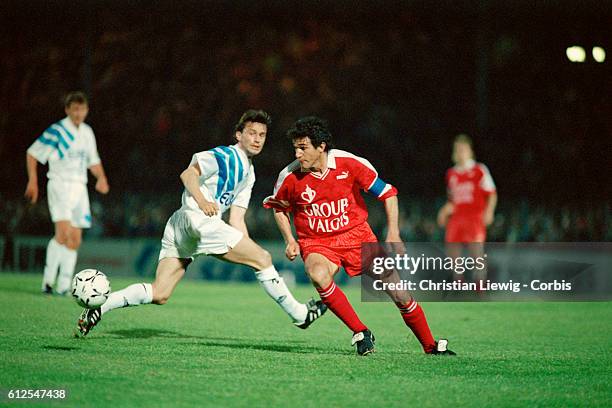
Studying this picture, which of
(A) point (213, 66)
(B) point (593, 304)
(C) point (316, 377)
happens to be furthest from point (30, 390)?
(A) point (213, 66)

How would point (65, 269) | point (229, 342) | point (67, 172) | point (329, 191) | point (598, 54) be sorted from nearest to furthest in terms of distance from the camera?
point (329, 191), point (229, 342), point (67, 172), point (65, 269), point (598, 54)

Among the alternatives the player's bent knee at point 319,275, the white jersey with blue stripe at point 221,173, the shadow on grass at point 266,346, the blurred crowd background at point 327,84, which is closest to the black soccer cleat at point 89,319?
the shadow on grass at point 266,346

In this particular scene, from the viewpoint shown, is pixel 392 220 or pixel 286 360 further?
pixel 392 220

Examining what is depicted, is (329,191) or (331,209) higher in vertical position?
(329,191)

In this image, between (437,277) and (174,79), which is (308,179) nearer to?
(437,277)

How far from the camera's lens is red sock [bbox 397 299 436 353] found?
6953 millimetres

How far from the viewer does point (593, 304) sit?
1280 centimetres

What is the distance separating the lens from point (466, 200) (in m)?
13.1

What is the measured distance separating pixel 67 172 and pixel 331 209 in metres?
4.56

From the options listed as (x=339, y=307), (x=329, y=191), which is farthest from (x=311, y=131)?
(x=339, y=307)

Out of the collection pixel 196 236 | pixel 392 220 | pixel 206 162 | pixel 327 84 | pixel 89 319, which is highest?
pixel 327 84

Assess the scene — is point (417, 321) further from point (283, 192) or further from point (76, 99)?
point (76, 99)

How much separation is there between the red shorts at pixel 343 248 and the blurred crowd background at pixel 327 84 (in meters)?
11.1

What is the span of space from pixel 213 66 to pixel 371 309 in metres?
14.3
